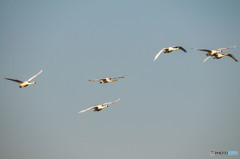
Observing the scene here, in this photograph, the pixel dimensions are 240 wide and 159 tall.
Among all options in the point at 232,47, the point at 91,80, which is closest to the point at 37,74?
the point at 91,80

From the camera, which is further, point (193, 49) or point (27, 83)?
point (27, 83)

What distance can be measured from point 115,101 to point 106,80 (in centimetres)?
1146

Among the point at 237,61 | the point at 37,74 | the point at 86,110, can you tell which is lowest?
the point at 86,110

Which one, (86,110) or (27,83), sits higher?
(27,83)

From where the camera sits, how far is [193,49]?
96.9m

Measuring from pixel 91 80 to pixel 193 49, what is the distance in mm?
32303

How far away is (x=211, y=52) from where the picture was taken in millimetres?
104125

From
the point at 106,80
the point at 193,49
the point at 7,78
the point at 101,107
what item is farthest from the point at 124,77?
the point at 7,78

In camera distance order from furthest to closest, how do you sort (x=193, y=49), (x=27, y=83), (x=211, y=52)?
(x=27, y=83) < (x=211, y=52) < (x=193, y=49)

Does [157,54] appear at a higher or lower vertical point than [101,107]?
higher

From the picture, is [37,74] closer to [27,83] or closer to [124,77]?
[27,83]

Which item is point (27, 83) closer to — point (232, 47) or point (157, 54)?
point (157, 54)

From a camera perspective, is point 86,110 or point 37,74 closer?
point 86,110

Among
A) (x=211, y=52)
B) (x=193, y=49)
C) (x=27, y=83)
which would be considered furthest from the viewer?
→ (x=27, y=83)
